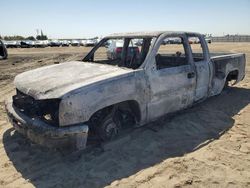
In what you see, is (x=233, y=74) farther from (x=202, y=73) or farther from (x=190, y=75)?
(x=190, y=75)

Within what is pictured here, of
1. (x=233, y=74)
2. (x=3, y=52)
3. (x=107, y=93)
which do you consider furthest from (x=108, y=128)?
(x=3, y=52)

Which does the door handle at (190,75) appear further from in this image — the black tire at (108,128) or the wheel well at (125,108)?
the black tire at (108,128)

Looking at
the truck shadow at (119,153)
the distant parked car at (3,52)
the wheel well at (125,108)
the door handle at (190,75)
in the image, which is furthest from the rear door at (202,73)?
the distant parked car at (3,52)

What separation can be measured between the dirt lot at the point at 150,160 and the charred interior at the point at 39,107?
0.60m

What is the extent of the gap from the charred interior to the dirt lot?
605 millimetres

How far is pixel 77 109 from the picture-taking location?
152 inches

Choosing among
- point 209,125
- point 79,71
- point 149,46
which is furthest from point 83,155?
point 209,125

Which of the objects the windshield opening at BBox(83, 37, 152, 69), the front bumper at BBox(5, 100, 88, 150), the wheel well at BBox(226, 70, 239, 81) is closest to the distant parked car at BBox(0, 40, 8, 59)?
the windshield opening at BBox(83, 37, 152, 69)

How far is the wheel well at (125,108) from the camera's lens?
4484 mm

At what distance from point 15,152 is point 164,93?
259 centimetres

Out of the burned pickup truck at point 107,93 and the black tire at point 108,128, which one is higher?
the burned pickup truck at point 107,93

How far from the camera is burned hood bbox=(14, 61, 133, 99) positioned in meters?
3.96

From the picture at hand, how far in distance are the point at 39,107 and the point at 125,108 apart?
1.38 metres

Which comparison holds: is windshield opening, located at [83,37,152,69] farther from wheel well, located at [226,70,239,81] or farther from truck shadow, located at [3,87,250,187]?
wheel well, located at [226,70,239,81]
